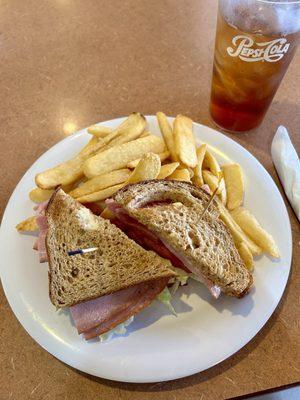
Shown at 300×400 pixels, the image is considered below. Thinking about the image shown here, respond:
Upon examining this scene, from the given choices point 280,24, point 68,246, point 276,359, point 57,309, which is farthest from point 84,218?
point 280,24

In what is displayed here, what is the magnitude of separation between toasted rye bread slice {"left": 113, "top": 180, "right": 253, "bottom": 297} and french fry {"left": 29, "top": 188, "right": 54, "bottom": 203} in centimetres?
33

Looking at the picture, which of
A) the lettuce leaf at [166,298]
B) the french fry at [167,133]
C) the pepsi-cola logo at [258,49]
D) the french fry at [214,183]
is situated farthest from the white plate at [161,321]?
the pepsi-cola logo at [258,49]

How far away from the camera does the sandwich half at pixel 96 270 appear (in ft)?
3.59

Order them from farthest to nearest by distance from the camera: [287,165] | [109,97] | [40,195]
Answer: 1. [109,97]
2. [287,165]
3. [40,195]

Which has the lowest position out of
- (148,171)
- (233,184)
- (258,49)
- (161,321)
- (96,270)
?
(161,321)

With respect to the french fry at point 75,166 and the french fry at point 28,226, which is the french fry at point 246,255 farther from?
the french fry at point 28,226

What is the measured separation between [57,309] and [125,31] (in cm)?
170

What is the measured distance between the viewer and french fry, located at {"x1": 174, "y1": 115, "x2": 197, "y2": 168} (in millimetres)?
1291

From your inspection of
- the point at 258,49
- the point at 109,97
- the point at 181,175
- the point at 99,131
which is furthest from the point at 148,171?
the point at 109,97

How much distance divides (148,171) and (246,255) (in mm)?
431

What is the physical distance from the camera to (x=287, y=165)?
4.88 feet

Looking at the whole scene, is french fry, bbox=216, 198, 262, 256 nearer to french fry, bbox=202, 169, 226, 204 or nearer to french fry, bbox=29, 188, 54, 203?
french fry, bbox=202, 169, 226, 204

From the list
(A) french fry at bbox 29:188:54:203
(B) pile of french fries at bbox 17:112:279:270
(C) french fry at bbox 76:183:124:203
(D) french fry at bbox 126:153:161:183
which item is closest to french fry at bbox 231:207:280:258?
(B) pile of french fries at bbox 17:112:279:270

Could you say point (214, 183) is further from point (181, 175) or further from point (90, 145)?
point (90, 145)
